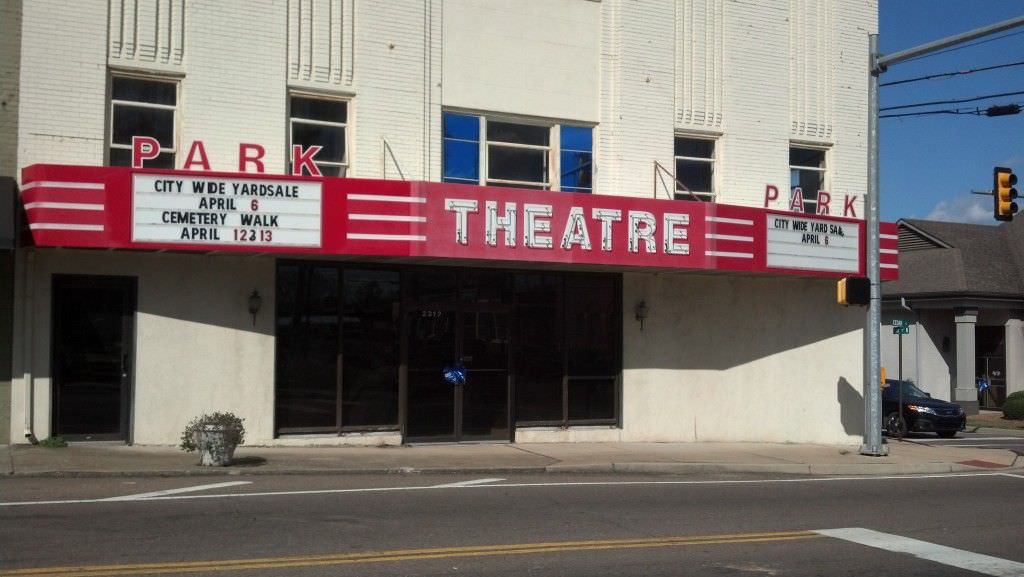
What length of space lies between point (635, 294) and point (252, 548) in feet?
38.2

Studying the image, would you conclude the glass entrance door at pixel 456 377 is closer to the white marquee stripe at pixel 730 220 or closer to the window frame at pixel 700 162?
the white marquee stripe at pixel 730 220

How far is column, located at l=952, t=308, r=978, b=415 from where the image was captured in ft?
112

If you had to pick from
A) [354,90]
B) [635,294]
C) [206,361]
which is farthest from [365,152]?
[635,294]

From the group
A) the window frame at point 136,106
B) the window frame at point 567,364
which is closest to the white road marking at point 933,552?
the window frame at point 567,364

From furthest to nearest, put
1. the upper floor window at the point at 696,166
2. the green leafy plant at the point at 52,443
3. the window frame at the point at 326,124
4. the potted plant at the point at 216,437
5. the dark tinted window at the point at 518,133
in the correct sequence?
the upper floor window at the point at 696,166 < the dark tinted window at the point at 518,133 < the window frame at the point at 326,124 < the green leafy plant at the point at 52,443 < the potted plant at the point at 216,437

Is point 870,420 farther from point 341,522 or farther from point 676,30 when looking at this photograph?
point 341,522

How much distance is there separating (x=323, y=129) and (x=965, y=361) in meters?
25.4

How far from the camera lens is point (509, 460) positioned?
1577 centimetres

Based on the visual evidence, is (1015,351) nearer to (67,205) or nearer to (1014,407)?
(1014,407)

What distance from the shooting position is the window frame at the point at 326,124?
1691 centimetres

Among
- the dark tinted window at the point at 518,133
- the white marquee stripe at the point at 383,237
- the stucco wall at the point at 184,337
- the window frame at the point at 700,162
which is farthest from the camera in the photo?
the window frame at the point at 700,162

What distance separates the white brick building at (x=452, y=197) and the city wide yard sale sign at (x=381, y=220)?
6 cm

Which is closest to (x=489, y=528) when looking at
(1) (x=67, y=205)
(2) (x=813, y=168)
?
(1) (x=67, y=205)

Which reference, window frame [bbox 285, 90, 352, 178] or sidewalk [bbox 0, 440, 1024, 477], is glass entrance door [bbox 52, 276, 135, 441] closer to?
sidewalk [bbox 0, 440, 1024, 477]
